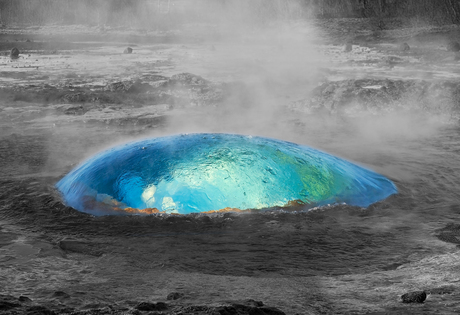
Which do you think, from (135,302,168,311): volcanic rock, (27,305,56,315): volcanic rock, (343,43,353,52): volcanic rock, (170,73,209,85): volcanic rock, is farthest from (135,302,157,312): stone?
(343,43,353,52): volcanic rock

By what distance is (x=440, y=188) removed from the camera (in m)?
4.44

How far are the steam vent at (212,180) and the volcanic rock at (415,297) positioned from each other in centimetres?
139

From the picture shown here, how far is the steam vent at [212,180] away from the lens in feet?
12.3

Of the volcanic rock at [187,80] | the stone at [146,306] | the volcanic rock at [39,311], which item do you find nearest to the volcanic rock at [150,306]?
the stone at [146,306]

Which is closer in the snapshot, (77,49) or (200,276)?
(200,276)

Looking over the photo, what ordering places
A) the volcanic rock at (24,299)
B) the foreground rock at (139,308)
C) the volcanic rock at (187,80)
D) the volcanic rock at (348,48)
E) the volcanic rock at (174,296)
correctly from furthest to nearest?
1. the volcanic rock at (348,48)
2. the volcanic rock at (187,80)
3. the volcanic rock at (174,296)
4. the volcanic rock at (24,299)
5. the foreground rock at (139,308)

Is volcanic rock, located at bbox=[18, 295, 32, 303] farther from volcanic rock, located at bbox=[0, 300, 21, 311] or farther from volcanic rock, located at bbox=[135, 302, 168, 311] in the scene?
volcanic rock, located at bbox=[135, 302, 168, 311]

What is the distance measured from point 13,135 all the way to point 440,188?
5.08 meters

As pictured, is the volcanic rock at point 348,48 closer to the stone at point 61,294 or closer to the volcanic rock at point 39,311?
the stone at point 61,294

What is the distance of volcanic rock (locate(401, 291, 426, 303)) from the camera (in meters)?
2.52

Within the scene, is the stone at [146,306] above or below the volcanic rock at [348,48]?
below

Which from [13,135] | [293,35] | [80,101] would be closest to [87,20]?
[293,35]

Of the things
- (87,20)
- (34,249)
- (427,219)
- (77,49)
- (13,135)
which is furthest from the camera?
(87,20)

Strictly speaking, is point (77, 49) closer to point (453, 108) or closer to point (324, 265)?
point (453, 108)
